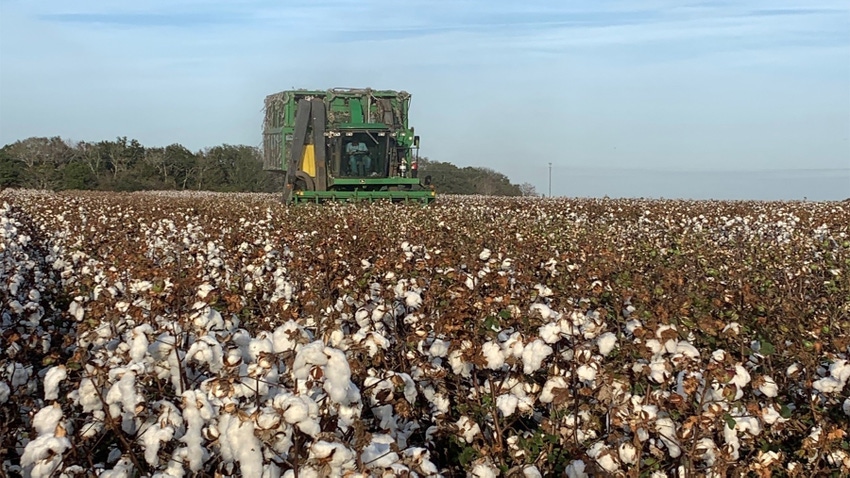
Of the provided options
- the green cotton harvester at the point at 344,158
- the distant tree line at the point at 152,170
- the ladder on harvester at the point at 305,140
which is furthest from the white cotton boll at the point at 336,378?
the distant tree line at the point at 152,170

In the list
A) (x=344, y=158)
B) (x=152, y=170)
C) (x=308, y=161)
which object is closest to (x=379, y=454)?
(x=344, y=158)

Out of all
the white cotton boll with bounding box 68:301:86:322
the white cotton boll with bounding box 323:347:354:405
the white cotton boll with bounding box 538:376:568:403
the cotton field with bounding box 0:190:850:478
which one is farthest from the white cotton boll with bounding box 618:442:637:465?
the white cotton boll with bounding box 68:301:86:322

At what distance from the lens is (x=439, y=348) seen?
11.7 feet

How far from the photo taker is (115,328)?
12.7ft

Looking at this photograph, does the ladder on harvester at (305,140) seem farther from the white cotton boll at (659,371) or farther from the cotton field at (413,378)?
the white cotton boll at (659,371)

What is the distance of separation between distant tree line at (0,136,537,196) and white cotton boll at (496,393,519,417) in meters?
38.4

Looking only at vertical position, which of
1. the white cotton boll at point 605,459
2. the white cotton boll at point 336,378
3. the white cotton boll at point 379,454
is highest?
the white cotton boll at point 336,378

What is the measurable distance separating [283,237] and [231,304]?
4219mm

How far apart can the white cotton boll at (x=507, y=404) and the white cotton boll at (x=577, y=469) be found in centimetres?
31

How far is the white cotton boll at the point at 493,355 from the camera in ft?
10.6

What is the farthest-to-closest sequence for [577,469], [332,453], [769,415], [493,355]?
1. [493,355]
2. [769,415]
3. [577,469]
4. [332,453]

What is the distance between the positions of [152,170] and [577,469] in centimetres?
5416

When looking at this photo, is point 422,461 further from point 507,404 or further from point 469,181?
point 469,181

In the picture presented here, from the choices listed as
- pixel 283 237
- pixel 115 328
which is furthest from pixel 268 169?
pixel 115 328
